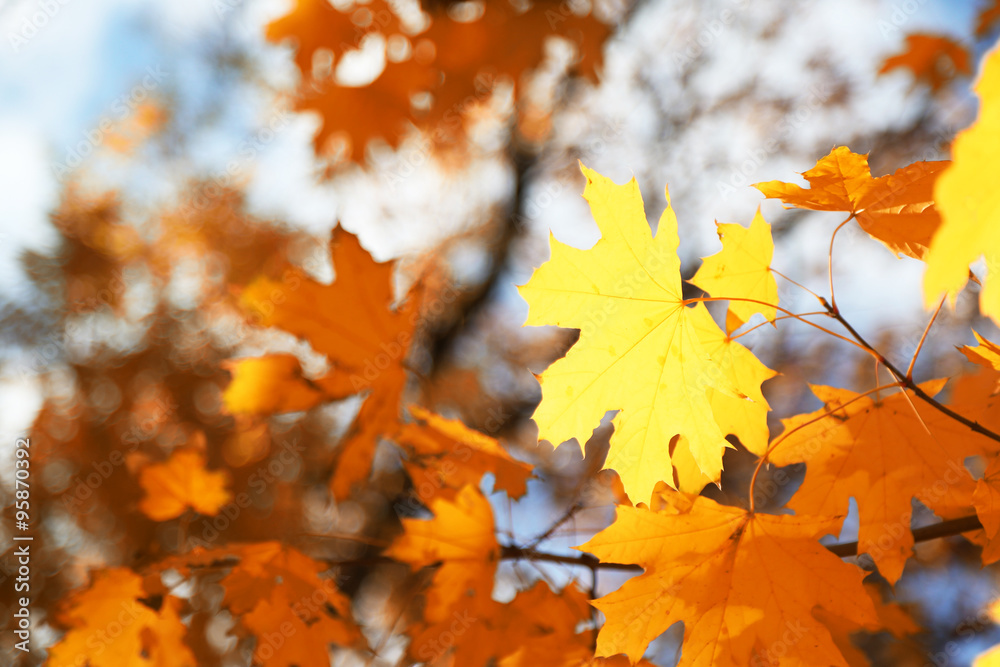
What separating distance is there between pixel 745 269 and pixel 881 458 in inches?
21.7

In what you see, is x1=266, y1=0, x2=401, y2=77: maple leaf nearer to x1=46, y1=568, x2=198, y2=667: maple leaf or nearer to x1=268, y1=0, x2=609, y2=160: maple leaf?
x1=268, y1=0, x2=609, y2=160: maple leaf

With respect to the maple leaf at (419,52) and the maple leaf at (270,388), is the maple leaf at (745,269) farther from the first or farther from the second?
the maple leaf at (419,52)

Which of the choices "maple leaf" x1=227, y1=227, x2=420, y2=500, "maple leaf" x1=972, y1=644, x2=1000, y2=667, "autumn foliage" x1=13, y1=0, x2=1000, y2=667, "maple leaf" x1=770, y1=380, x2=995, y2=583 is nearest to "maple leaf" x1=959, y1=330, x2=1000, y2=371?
"autumn foliage" x1=13, y1=0, x2=1000, y2=667

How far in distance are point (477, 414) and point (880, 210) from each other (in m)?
4.10

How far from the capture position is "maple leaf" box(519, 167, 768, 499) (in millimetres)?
1074

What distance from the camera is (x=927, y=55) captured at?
3.73 meters

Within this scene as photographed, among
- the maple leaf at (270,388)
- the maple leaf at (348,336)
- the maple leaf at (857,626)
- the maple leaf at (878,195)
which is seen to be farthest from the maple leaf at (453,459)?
the maple leaf at (878,195)

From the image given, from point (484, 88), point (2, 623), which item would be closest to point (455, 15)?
point (484, 88)

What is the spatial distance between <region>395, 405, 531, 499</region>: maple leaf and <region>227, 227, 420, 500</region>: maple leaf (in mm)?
177

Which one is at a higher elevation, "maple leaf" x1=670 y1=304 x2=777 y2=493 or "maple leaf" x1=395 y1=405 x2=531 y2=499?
"maple leaf" x1=670 y1=304 x2=777 y2=493

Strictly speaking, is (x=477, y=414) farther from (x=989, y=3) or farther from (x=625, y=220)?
(x=989, y=3)

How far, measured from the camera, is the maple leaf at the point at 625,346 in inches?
42.3

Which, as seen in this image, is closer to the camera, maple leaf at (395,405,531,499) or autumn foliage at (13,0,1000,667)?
autumn foliage at (13,0,1000,667)

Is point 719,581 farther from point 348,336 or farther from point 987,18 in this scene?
point 987,18
